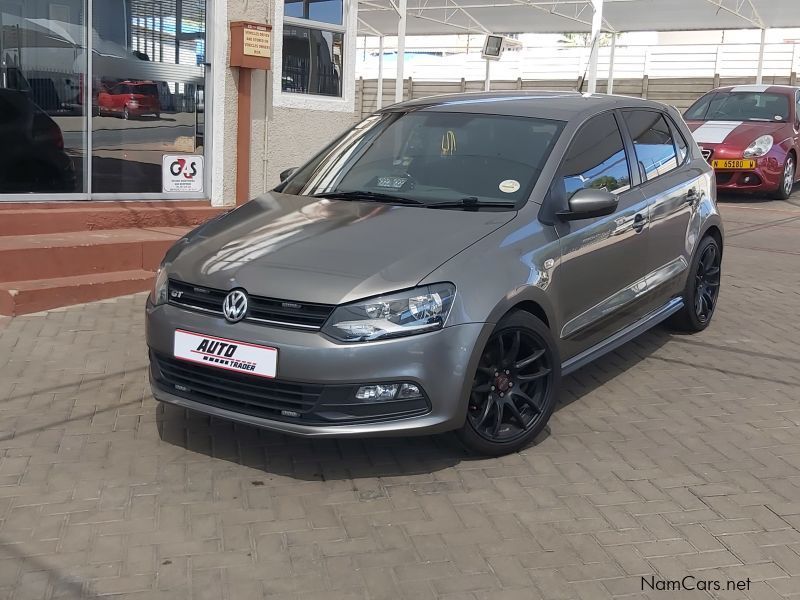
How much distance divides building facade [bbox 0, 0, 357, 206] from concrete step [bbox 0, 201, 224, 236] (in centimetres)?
17

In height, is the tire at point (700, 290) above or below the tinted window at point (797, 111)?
below

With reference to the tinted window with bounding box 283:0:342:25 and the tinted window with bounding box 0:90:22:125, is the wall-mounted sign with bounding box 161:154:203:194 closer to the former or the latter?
the tinted window with bounding box 0:90:22:125

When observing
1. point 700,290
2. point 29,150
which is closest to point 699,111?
point 700,290

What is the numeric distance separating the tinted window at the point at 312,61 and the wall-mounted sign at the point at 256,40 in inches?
22.7

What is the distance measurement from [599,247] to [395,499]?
187 cm

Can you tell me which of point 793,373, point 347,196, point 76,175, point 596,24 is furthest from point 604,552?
point 596,24

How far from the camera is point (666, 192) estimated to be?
5738 millimetres

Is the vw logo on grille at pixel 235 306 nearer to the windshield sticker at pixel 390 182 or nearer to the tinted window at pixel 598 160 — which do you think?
the windshield sticker at pixel 390 182

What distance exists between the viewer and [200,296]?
13.4ft

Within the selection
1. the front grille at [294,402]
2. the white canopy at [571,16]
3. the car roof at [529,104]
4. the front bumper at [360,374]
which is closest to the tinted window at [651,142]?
the car roof at [529,104]

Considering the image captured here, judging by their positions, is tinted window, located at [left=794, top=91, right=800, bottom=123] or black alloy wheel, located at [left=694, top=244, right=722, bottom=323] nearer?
black alloy wheel, located at [left=694, top=244, right=722, bottom=323]

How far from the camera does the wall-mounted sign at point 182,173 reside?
337 inches

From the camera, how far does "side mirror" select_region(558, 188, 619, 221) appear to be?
4531 mm

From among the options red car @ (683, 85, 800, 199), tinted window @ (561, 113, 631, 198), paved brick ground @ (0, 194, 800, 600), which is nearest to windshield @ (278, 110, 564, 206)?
tinted window @ (561, 113, 631, 198)
